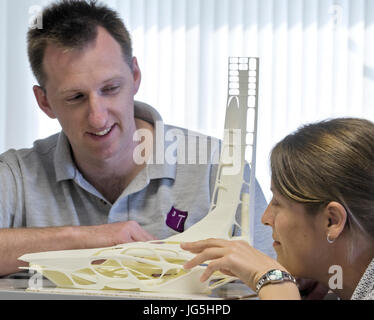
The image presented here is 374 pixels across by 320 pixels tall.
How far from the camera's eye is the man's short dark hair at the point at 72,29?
43.2 inches

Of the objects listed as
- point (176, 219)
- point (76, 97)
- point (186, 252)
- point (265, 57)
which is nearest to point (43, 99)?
point (76, 97)

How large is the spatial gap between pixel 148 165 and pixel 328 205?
47 cm

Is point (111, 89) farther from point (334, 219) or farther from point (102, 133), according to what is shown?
point (334, 219)

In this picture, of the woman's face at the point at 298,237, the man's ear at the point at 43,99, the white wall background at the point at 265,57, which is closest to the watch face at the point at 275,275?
the woman's face at the point at 298,237

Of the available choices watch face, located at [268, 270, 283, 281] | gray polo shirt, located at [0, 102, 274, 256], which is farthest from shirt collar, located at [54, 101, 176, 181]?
watch face, located at [268, 270, 283, 281]

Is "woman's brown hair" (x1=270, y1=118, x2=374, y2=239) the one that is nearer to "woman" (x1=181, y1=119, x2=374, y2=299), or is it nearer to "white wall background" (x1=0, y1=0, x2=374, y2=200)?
"woman" (x1=181, y1=119, x2=374, y2=299)

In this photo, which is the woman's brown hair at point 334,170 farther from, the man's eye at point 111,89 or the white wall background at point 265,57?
the white wall background at point 265,57

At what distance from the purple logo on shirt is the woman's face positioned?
0.33 meters

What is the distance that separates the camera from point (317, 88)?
2357mm

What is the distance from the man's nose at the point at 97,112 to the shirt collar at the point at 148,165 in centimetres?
13

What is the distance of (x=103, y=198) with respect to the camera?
1177 mm

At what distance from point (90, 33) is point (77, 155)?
252 millimetres

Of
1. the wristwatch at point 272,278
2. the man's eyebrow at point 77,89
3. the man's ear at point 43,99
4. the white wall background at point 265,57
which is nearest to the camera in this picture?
the wristwatch at point 272,278
